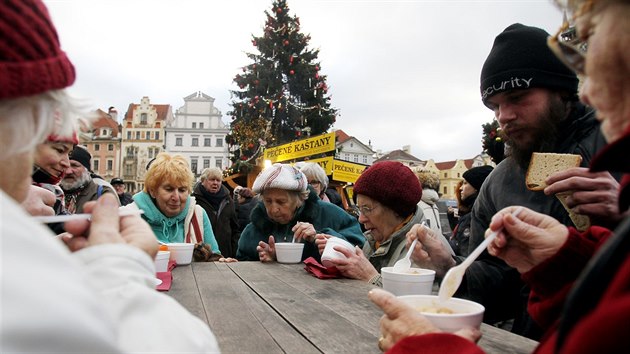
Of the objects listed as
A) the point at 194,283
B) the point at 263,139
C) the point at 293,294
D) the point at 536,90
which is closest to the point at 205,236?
the point at 194,283

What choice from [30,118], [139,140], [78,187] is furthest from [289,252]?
[139,140]

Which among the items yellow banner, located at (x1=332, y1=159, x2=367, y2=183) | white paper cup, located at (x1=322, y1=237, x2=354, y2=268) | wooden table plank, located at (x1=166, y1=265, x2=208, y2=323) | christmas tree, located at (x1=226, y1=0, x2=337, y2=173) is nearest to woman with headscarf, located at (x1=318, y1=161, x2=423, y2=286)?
white paper cup, located at (x1=322, y1=237, x2=354, y2=268)

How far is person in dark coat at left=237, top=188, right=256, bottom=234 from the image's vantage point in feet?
23.7

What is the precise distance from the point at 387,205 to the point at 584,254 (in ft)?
5.77

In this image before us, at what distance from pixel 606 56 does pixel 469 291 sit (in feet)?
5.36

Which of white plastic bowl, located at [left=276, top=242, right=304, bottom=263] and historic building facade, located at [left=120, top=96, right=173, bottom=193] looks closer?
white plastic bowl, located at [left=276, top=242, right=304, bottom=263]

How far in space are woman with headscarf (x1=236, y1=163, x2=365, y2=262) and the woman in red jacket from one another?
2.21m

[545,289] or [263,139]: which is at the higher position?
[263,139]

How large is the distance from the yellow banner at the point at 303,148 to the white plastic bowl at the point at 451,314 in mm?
8248

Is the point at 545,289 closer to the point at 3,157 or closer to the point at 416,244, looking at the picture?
the point at 416,244

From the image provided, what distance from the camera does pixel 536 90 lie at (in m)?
2.16

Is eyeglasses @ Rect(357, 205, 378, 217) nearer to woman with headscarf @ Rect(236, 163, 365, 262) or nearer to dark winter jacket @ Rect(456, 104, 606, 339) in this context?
woman with headscarf @ Rect(236, 163, 365, 262)

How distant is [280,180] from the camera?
3.44 metres

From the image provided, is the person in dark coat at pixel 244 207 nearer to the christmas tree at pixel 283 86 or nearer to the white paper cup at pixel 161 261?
the white paper cup at pixel 161 261
